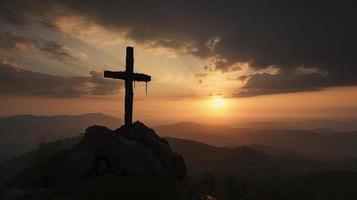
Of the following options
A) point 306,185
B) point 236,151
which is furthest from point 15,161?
point 306,185

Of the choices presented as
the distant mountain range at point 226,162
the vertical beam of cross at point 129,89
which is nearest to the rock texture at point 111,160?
the vertical beam of cross at point 129,89

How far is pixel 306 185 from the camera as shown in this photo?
80062 mm

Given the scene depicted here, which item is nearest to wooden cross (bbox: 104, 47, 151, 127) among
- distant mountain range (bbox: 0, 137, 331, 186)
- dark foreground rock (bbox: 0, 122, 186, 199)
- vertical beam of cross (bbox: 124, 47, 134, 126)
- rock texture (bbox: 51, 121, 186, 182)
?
vertical beam of cross (bbox: 124, 47, 134, 126)

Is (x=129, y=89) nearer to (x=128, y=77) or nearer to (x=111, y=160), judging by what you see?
(x=128, y=77)

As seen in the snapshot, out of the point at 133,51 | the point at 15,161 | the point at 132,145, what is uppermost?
the point at 133,51

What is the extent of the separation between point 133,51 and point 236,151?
13595 cm

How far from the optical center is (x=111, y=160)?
1844cm

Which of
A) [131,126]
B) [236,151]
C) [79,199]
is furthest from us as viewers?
[236,151]

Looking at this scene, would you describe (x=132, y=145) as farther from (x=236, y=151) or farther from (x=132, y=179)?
(x=236, y=151)

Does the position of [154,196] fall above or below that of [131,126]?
below

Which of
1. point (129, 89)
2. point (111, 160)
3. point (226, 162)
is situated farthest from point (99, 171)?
point (226, 162)

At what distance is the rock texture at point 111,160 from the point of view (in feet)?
57.5

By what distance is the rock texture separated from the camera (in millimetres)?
17516

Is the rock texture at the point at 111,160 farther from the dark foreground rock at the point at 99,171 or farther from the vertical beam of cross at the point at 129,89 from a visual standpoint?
the vertical beam of cross at the point at 129,89
